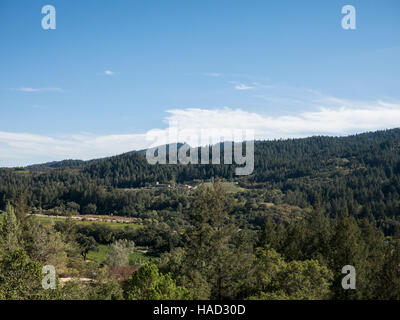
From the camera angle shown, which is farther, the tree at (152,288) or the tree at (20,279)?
the tree at (20,279)

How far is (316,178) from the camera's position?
18562 cm

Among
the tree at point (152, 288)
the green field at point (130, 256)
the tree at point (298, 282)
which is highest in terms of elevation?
the tree at point (152, 288)

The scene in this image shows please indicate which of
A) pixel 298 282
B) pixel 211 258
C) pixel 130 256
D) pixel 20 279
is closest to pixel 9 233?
pixel 20 279

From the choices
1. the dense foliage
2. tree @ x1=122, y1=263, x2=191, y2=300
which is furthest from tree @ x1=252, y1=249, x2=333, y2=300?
tree @ x1=122, y1=263, x2=191, y2=300

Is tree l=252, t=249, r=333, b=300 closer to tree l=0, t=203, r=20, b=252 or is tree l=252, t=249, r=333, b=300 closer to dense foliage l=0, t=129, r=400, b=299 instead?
dense foliage l=0, t=129, r=400, b=299

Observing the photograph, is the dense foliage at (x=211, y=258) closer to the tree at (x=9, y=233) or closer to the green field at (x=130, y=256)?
the tree at (x=9, y=233)

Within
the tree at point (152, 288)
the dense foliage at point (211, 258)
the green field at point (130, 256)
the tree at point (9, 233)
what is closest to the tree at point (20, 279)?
the dense foliage at point (211, 258)

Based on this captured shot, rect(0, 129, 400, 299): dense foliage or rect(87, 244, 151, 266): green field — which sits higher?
rect(0, 129, 400, 299): dense foliage

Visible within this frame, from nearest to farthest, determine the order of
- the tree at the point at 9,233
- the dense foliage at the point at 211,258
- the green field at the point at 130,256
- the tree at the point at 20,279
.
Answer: the tree at the point at 20,279 → the dense foliage at the point at 211,258 → the tree at the point at 9,233 → the green field at the point at 130,256

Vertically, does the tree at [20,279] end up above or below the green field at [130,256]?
above

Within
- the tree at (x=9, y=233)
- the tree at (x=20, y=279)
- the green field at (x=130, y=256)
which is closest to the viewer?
the tree at (x=20, y=279)
